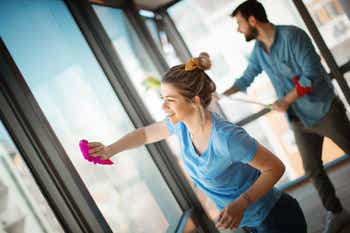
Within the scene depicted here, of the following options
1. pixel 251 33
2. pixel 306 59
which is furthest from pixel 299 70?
pixel 251 33

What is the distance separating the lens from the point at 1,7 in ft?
5.98

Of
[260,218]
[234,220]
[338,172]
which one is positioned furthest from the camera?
[338,172]

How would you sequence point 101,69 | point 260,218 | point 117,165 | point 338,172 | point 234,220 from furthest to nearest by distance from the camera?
point 338,172
point 101,69
point 117,165
point 260,218
point 234,220

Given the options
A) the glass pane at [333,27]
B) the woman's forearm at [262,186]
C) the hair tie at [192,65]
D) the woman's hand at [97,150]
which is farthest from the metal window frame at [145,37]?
the woman's forearm at [262,186]

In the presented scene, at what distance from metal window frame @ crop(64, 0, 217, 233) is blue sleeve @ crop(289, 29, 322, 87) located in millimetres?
1101

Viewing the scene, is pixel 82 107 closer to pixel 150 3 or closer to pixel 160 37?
pixel 150 3

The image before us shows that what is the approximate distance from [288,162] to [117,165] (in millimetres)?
2748

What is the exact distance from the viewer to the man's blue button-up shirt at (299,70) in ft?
9.12

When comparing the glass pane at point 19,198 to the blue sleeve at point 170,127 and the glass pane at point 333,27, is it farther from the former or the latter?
the glass pane at point 333,27

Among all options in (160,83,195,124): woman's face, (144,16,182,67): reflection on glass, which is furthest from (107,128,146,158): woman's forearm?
(144,16,182,67): reflection on glass

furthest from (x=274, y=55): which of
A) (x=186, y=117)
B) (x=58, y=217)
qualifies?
A: (x=58, y=217)

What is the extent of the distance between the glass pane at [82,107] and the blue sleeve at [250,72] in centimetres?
107

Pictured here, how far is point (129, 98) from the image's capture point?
9.18 feet

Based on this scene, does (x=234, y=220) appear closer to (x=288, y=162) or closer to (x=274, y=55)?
(x=274, y=55)
